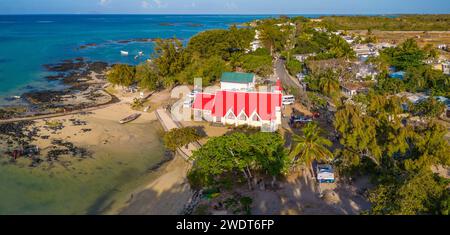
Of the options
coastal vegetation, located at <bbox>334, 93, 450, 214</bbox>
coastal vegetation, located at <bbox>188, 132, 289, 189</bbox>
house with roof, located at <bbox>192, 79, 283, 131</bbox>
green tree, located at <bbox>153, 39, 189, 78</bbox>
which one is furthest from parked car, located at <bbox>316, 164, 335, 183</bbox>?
green tree, located at <bbox>153, 39, 189, 78</bbox>

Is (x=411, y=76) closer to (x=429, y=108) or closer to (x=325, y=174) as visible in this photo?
(x=429, y=108)

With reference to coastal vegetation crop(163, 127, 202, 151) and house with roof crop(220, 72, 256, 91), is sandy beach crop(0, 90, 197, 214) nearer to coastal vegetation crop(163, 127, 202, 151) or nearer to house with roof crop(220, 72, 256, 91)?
coastal vegetation crop(163, 127, 202, 151)

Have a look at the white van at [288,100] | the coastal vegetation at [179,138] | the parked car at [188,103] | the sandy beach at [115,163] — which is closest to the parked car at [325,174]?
the sandy beach at [115,163]

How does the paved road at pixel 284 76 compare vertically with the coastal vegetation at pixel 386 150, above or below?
above

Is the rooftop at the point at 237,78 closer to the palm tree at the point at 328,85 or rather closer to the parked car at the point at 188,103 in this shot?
the parked car at the point at 188,103

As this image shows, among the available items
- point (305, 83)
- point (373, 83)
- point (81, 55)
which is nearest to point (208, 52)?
point (305, 83)

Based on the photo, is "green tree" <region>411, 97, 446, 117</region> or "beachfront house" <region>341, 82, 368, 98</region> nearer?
"green tree" <region>411, 97, 446, 117</region>

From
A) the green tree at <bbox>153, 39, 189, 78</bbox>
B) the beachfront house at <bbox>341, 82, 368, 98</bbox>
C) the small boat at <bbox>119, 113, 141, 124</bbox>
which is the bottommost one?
the small boat at <bbox>119, 113, 141, 124</bbox>
